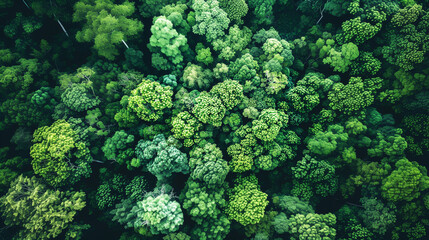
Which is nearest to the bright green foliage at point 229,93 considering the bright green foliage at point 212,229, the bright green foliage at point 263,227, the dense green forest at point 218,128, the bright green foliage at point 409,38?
the dense green forest at point 218,128

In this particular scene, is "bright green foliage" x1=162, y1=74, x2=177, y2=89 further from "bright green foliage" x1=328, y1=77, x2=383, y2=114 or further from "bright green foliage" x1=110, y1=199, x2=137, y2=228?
"bright green foliage" x1=328, y1=77, x2=383, y2=114

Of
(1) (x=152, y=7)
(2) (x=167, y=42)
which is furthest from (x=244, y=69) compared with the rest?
(1) (x=152, y=7)

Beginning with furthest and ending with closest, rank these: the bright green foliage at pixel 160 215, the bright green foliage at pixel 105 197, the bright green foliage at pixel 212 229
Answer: the bright green foliage at pixel 105 197 < the bright green foliage at pixel 212 229 < the bright green foliage at pixel 160 215

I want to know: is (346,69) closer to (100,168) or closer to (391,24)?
(391,24)

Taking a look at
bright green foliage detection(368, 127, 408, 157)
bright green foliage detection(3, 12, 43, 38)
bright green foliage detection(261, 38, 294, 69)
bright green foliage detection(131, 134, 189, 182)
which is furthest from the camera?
bright green foliage detection(3, 12, 43, 38)

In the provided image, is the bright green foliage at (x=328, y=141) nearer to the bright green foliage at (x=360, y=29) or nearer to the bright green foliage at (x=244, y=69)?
the bright green foliage at (x=244, y=69)

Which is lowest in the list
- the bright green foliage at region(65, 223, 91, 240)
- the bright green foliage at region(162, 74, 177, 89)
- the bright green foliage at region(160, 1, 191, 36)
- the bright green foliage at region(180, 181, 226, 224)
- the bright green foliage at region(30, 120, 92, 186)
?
the bright green foliage at region(65, 223, 91, 240)

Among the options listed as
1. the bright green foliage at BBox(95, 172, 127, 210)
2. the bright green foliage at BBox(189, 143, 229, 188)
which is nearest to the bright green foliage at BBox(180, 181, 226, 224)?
the bright green foliage at BBox(189, 143, 229, 188)
